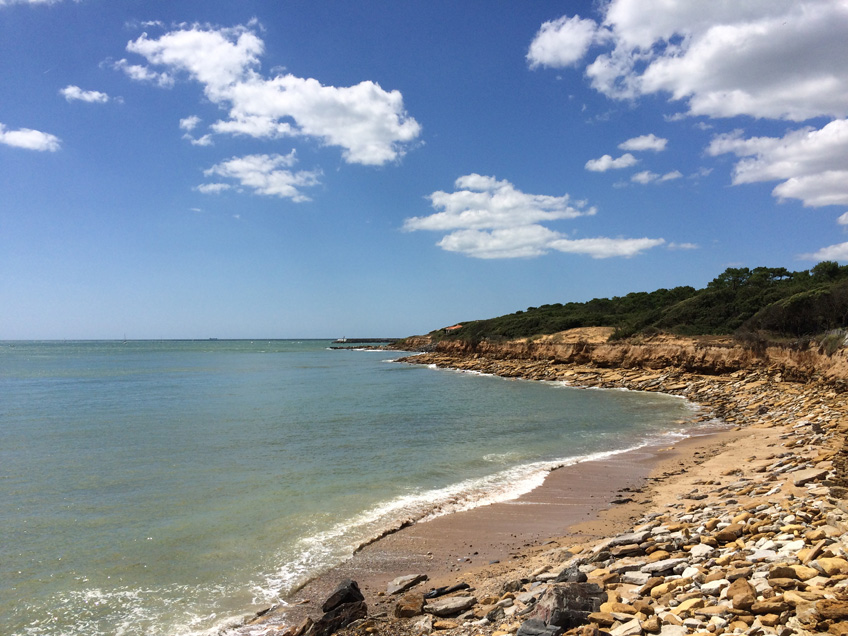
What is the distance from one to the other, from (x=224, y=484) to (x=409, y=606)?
7.86 metres

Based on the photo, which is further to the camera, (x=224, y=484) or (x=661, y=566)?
(x=224, y=484)

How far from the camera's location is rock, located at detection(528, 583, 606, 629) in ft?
15.1

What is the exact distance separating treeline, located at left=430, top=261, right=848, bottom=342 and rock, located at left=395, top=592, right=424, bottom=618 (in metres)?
30.0

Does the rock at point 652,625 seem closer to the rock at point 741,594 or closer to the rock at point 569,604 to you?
the rock at point 569,604

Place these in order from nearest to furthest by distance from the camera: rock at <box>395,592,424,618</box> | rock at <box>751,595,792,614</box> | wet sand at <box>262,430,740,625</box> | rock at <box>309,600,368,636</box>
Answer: rock at <box>751,595,792,614</box>, rock at <box>309,600,368,636</box>, rock at <box>395,592,424,618</box>, wet sand at <box>262,430,740,625</box>

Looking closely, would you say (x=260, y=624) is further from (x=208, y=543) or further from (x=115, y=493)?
(x=115, y=493)

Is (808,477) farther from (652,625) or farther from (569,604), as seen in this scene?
(569,604)

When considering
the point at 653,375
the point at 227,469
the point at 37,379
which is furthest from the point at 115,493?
the point at 37,379

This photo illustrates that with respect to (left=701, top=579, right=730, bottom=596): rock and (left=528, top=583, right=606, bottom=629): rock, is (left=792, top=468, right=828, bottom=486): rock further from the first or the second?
(left=528, top=583, right=606, bottom=629): rock

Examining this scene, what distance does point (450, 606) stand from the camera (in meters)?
6.01

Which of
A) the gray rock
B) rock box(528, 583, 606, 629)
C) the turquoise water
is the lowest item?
the turquoise water

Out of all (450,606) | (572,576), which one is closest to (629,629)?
(572,576)

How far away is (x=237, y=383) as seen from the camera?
4028 cm

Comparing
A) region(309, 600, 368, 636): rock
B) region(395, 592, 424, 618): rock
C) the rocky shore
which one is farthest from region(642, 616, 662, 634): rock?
region(309, 600, 368, 636): rock
